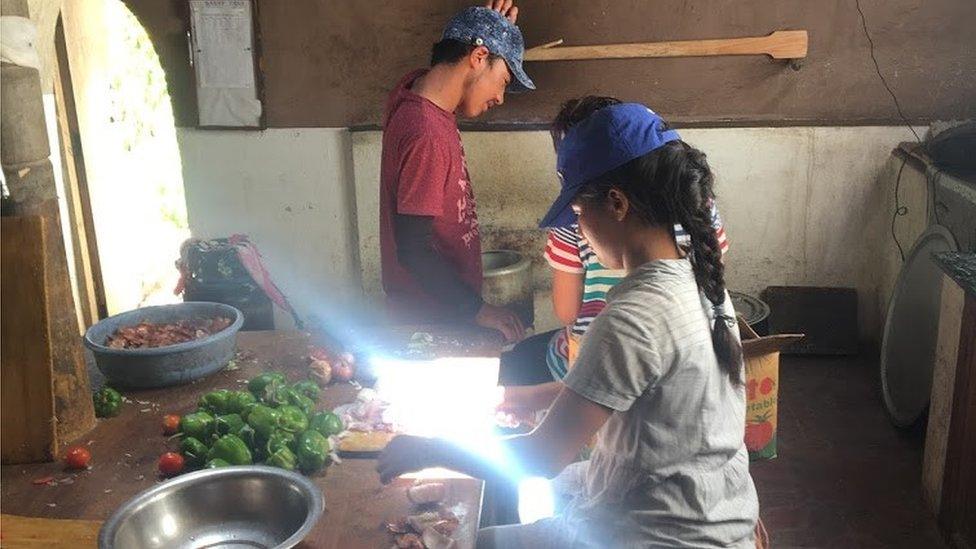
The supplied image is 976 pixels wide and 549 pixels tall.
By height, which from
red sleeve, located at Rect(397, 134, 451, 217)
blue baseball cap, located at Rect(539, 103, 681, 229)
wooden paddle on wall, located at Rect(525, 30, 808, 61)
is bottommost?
red sleeve, located at Rect(397, 134, 451, 217)

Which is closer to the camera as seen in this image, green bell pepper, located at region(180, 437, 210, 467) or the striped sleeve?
green bell pepper, located at region(180, 437, 210, 467)

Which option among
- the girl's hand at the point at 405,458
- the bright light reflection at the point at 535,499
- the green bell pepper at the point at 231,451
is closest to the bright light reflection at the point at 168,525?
the green bell pepper at the point at 231,451

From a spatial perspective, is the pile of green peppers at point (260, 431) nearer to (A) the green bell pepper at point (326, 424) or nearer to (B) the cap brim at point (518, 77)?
(A) the green bell pepper at point (326, 424)

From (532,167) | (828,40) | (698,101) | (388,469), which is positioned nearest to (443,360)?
(388,469)

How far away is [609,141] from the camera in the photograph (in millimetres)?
1902

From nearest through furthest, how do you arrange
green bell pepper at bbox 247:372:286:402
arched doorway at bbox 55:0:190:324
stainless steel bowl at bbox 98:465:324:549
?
stainless steel bowl at bbox 98:465:324:549
green bell pepper at bbox 247:372:286:402
arched doorway at bbox 55:0:190:324

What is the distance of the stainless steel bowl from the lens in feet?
6.36

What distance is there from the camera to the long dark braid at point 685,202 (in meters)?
1.90

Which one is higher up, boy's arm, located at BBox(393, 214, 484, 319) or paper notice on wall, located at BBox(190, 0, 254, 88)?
paper notice on wall, located at BBox(190, 0, 254, 88)

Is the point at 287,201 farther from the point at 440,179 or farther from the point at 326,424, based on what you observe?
the point at 326,424

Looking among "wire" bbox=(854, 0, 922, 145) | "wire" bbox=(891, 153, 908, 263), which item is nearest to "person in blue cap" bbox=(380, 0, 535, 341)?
"wire" bbox=(854, 0, 922, 145)

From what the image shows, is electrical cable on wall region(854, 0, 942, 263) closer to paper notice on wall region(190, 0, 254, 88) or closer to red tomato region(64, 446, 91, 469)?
paper notice on wall region(190, 0, 254, 88)

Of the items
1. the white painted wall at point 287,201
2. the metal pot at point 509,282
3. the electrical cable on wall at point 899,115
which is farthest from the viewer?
the white painted wall at point 287,201

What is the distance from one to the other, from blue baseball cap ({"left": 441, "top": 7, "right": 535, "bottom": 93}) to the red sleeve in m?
0.47
